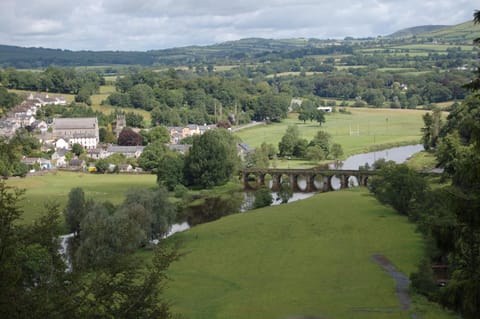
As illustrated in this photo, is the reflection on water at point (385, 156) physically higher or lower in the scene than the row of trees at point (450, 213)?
lower

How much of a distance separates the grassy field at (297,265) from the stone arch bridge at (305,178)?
1623 cm

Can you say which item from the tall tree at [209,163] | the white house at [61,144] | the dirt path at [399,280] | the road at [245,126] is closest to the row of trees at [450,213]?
the dirt path at [399,280]

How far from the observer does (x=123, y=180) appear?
7756cm

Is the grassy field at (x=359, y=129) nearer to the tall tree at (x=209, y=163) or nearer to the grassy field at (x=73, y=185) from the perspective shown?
the tall tree at (x=209, y=163)

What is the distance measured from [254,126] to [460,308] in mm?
119341

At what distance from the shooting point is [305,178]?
259ft

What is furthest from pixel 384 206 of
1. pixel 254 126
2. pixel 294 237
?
pixel 254 126

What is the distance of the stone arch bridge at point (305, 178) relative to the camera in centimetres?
7212

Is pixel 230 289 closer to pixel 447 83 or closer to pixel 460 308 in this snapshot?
pixel 460 308

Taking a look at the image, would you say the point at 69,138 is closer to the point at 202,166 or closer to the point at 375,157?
the point at 202,166

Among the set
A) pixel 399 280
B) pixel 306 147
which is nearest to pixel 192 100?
pixel 306 147

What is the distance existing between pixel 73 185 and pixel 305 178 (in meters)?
25.8

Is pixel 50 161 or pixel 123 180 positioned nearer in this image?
pixel 123 180

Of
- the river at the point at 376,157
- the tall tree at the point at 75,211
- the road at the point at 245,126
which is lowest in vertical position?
the river at the point at 376,157
